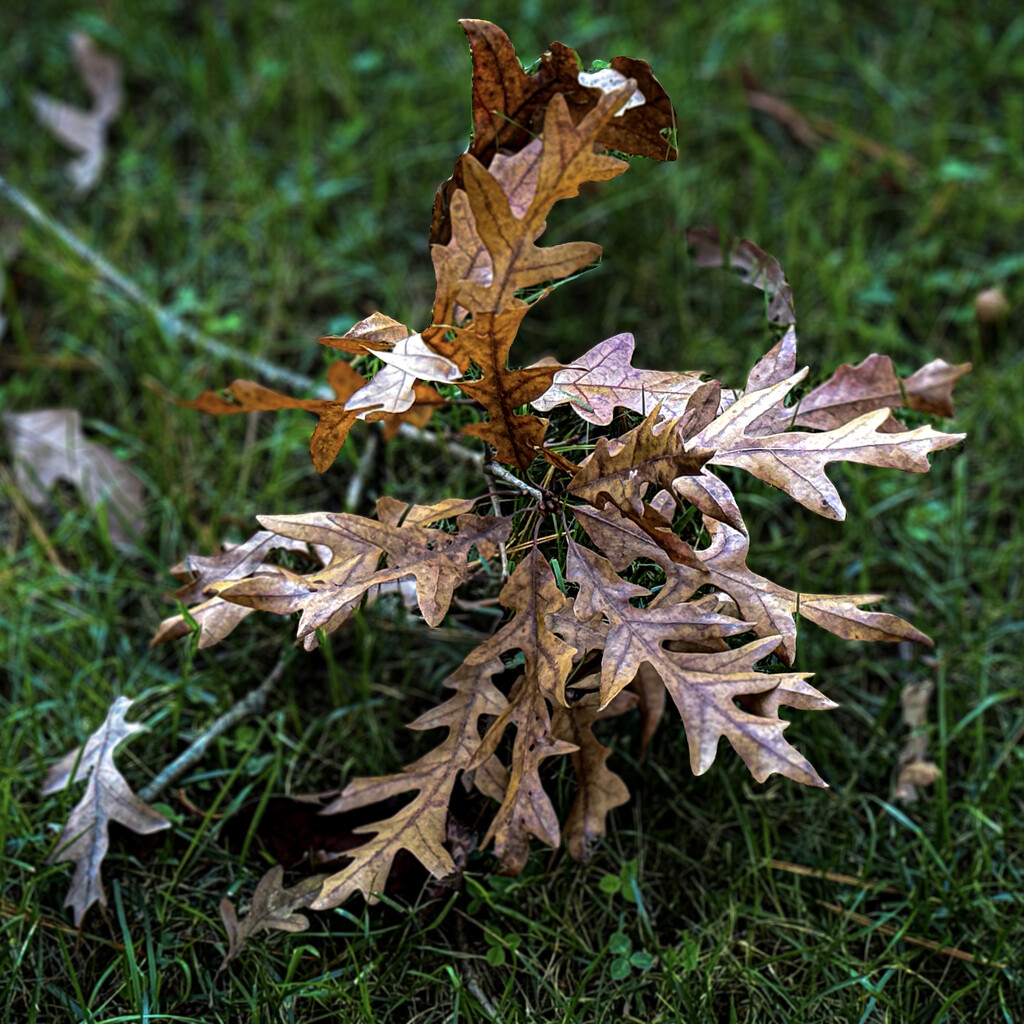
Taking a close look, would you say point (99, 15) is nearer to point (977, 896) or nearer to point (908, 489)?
point (908, 489)

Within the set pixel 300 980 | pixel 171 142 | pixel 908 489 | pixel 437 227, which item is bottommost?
pixel 300 980

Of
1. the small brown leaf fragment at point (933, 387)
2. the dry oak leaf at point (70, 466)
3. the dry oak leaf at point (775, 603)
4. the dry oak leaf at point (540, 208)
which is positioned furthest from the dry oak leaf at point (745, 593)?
the dry oak leaf at point (70, 466)

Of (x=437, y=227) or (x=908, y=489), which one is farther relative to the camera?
(x=908, y=489)

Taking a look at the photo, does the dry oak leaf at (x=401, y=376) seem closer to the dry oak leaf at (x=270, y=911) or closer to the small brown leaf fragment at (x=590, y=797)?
the small brown leaf fragment at (x=590, y=797)

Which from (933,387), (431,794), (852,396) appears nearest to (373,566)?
(431,794)

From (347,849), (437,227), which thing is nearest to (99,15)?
(437,227)
